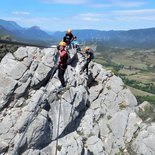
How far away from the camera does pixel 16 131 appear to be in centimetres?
3170

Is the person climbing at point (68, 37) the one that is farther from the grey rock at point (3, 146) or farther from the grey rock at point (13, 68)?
the grey rock at point (3, 146)

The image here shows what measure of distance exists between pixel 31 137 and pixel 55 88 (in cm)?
658

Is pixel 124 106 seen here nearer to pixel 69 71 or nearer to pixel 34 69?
pixel 69 71

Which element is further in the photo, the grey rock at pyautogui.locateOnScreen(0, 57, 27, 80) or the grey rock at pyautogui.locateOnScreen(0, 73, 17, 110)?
the grey rock at pyautogui.locateOnScreen(0, 57, 27, 80)

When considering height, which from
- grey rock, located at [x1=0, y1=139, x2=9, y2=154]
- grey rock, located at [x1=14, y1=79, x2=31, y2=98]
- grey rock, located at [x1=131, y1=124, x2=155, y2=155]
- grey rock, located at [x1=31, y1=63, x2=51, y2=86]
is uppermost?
grey rock, located at [x1=31, y1=63, x2=51, y2=86]

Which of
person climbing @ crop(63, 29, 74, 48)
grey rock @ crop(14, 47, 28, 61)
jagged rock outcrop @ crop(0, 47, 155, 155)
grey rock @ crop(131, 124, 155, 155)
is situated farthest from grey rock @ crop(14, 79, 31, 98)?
grey rock @ crop(131, 124, 155, 155)

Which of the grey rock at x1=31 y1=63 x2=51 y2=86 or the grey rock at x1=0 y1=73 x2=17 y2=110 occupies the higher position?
the grey rock at x1=31 y1=63 x2=51 y2=86

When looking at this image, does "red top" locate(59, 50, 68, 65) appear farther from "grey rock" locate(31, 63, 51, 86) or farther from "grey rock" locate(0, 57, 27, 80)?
"grey rock" locate(0, 57, 27, 80)

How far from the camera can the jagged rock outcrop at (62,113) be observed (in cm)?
3231

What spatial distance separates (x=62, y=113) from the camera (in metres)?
35.5

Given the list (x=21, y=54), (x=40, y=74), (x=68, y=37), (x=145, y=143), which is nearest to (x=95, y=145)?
(x=145, y=143)

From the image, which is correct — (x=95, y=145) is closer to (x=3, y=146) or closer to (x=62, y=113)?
(x=62, y=113)

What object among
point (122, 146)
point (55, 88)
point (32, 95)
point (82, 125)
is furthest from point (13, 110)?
point (122, 146)

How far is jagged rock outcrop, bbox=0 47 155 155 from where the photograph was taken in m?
32.3
